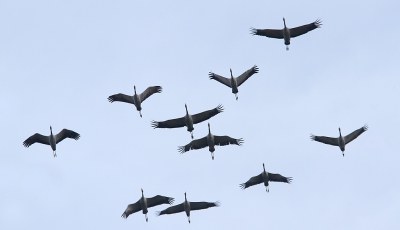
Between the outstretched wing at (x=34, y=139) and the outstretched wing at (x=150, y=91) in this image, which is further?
the outstretched wing at (x=34, y=139)

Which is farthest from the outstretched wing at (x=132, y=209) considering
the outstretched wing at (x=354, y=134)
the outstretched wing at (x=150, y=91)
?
the outstretched wing at (x=354, y=134)

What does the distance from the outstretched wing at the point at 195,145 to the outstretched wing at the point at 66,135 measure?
731 centimetres

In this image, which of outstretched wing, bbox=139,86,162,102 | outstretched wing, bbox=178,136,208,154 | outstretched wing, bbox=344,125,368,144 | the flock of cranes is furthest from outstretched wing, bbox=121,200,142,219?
outstretched wing, bbox=344,125,368,144

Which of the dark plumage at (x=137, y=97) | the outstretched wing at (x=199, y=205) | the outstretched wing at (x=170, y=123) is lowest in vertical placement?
the outstretched wing at (x=199, y=205)

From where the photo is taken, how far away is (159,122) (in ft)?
230

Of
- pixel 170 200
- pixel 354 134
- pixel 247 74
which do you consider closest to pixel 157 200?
pixel 170 200

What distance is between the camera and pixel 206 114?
228ft

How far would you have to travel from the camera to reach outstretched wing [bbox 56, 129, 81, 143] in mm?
72125

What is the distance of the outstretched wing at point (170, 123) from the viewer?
228 feet

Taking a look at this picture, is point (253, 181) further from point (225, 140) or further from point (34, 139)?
point (34, 139)

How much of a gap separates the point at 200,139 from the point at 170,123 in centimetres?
263

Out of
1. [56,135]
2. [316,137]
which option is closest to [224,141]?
[316,137]

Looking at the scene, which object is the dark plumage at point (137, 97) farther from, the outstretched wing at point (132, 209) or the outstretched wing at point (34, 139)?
the outstretched wing at point (132, 209)

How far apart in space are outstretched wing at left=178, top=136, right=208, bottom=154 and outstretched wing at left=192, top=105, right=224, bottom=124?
5.48ft
